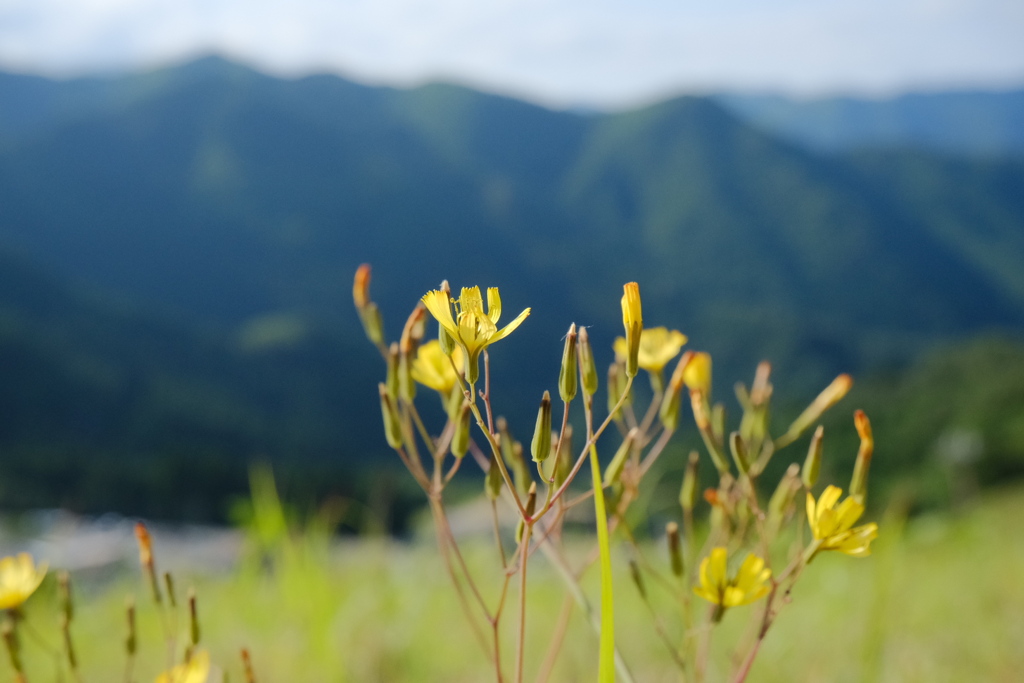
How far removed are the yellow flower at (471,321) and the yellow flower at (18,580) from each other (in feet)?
2.20

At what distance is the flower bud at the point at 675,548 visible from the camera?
93cm

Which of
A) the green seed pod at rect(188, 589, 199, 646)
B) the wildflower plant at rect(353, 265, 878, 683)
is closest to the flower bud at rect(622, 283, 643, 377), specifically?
the wildflower plant at rect(353, 265, 878, 683)

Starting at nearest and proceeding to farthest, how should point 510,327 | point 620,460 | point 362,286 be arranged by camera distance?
point 510,327, point 620,460, point 362,286

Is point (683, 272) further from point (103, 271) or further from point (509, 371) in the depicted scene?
point (103, 271)

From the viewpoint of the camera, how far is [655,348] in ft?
3.84

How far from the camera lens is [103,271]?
437 ft

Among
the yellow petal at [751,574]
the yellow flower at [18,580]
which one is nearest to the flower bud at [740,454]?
the yellow petal at [751,574]

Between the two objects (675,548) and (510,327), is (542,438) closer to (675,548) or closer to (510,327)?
(510,327)

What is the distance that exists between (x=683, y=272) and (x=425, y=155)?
64.9 m

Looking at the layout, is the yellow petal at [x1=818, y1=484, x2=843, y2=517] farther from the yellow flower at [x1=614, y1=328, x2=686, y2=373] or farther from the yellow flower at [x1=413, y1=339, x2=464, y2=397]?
the yellow flower at [x1=413, y1=339, x2=464, y2=397]

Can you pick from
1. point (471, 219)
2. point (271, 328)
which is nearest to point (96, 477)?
point (271, 328)

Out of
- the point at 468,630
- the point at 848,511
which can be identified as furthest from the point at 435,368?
the point at 468,630

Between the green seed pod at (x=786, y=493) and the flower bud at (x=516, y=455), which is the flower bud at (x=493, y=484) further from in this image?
the green seed pod at (x=786, y=493)

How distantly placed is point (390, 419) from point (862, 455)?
0.56m
